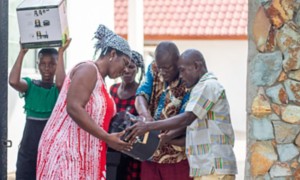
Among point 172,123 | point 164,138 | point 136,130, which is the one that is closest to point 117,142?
point 136,130

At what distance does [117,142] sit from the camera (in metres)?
4.53

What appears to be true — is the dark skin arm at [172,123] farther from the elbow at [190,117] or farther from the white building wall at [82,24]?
the white building wall at [82,24]

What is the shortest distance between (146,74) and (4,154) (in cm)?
165

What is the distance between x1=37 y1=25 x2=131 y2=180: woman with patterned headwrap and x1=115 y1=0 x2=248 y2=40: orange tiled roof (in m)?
15.7

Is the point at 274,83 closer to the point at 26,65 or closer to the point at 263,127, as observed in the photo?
the point at 263,127

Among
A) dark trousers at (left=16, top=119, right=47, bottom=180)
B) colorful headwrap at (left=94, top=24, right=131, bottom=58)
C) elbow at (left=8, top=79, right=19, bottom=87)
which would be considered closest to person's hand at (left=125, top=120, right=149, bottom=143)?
colorful headwrap at (left=94, top=24, right=131, bottom=58)

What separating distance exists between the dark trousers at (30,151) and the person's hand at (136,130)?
111 cm

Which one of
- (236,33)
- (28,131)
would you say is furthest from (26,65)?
(236,33)

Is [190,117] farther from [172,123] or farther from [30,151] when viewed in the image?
[30,151]

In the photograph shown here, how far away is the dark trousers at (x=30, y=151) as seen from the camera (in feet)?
18.2

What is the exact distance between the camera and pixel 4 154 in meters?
4.46

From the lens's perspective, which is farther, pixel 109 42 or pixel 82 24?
pixel 82 24

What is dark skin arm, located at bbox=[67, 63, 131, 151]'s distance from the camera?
4.43 metres

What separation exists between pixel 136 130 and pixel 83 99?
475mm
